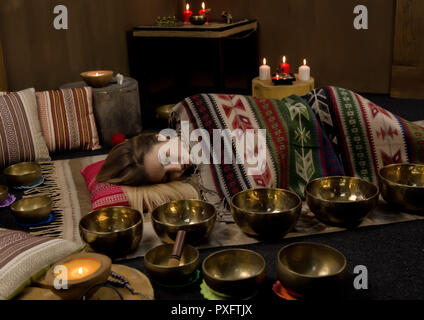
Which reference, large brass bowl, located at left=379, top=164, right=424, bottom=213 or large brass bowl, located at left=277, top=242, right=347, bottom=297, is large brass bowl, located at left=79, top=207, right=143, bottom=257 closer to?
large brass bowl, located at left=277, top=242, right=347, bottom=297

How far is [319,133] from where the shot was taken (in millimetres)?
2162

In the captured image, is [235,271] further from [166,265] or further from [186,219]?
[186,219]

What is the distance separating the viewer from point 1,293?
129 centimetres

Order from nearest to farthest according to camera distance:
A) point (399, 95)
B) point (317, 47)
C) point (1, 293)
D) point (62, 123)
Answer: point (1, 293), point (62, 123), point (399, 95), point (317, 47)

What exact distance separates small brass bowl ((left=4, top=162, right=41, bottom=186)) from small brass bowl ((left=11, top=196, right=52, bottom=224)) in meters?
0.34

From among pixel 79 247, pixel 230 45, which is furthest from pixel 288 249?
pixel 230 45

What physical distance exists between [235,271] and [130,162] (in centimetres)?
82

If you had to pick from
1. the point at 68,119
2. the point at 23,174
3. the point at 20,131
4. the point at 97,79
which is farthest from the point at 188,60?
the point at 23,174

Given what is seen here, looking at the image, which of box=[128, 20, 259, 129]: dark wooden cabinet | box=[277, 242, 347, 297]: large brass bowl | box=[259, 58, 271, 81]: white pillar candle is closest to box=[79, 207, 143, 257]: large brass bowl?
box=[277, 242, 347, 297]: large brass bowl

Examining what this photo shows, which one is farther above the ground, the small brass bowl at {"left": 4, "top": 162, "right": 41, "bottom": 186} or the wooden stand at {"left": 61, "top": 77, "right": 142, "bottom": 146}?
the wooden stand at {"left": 61, "top": 77, "right": 142, "bottom": 146}

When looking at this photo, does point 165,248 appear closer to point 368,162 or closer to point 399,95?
point 368,162

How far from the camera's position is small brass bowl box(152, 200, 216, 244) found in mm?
1677

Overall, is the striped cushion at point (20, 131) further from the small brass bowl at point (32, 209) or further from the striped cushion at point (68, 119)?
the small brass bowl at point (32, 209)
